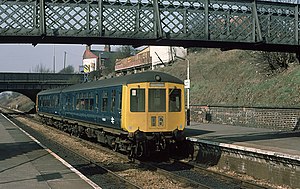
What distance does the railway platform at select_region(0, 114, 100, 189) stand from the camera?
981 centimetres

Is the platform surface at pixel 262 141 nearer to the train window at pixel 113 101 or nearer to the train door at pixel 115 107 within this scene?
the train door at pixel 115 107

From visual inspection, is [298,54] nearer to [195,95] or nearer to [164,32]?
[164,32]

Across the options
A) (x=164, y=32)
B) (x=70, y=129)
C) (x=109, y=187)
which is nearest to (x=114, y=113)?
(x=164, y=32)

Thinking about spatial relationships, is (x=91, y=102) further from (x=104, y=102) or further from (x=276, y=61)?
(x=276, y=61)

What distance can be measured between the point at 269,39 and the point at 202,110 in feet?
54.3

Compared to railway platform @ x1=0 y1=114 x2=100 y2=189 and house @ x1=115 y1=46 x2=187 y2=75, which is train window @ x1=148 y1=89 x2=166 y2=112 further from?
house @ x1=115 y1=46 x2=187 y2=75

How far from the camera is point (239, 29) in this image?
14.2 m

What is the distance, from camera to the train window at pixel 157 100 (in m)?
14.0

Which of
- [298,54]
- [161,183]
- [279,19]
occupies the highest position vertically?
[279,19]

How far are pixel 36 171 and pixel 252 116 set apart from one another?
15.5 meters

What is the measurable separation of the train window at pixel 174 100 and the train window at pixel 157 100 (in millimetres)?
281

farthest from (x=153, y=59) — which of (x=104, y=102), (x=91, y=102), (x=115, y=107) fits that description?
(x=115, y=107)

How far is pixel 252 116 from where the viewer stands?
23.9 meters

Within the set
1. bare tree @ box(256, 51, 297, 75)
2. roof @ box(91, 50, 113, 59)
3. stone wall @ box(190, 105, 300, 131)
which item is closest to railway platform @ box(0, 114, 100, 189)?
stone wall @ box(190, 105, 300, 131)
